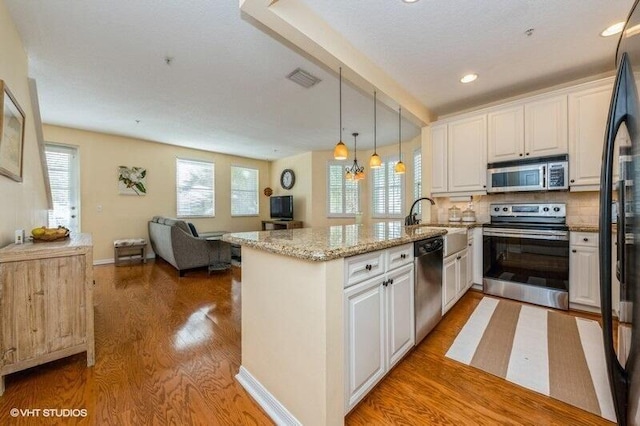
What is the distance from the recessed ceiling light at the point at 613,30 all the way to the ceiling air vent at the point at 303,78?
8.36ft

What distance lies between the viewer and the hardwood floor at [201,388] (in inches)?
54.4

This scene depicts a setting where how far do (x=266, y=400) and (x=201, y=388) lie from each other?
1.50 feet

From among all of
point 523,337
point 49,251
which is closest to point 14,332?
point 49,251

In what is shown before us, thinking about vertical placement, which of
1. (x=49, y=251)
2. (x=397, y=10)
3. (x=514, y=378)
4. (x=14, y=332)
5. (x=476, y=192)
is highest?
(x=397, y=10)

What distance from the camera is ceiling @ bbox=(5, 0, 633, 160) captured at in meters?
1.93

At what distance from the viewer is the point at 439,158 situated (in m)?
3.79

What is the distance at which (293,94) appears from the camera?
3.37 metres

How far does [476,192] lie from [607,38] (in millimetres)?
1790

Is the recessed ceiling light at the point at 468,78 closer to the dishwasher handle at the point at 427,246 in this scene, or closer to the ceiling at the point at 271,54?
the ceiling at the point at 271,54

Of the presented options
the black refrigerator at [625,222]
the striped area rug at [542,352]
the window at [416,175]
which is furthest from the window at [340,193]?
the black refrigerator at [625,222]

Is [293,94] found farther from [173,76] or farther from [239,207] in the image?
[239,207]

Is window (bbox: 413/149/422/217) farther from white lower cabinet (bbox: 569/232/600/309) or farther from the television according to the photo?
the television

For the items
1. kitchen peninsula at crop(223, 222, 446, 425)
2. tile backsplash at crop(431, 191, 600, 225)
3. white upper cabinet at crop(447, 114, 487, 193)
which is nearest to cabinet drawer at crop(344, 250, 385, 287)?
kitchen peninsula at crop(223, 222, 446, 425)

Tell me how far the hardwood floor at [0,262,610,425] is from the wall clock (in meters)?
5.13
